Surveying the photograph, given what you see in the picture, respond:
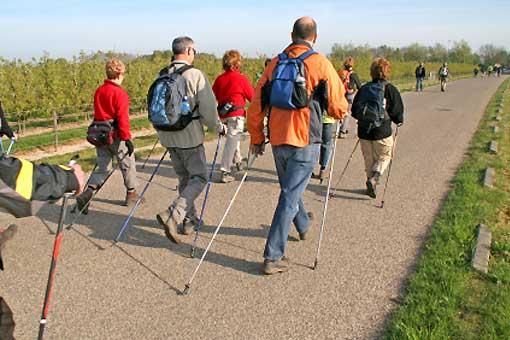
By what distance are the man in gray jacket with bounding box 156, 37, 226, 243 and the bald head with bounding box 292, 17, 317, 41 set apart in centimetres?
111

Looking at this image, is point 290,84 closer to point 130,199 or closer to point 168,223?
point 168,223

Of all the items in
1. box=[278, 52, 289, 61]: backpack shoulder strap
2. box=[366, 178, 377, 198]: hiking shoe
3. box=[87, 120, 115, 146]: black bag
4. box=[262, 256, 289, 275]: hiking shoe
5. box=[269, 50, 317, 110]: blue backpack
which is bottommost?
box=[262, 256, 289, 275]: hiking shoe

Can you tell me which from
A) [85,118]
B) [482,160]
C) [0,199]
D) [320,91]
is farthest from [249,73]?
[0,199]

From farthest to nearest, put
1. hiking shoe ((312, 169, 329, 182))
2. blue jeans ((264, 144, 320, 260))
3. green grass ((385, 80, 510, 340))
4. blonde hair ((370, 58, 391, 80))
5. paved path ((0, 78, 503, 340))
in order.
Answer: hiking shoe ((312, 169, 329, 182))
blonde hair ((370, 58, 391, 80))
blue jeans ((264, 144, 320, 260))
paved path ((0, 78, 503, 340))
green grass ((385, 80, 510, 340))

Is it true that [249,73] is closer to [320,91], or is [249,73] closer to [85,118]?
[85,118]

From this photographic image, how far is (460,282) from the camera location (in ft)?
12.0

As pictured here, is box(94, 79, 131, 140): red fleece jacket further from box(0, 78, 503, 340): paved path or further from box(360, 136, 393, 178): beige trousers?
box(360, 136, 393, 178): beige trousers

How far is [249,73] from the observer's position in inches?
920


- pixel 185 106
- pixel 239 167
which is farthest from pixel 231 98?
pixel 185 106

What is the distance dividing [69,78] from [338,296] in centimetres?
1419

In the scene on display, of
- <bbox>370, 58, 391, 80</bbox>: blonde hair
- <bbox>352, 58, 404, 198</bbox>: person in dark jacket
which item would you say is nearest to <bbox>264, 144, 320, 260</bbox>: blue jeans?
<bbox>352, 58, 404, 198</bbox>: person in dark jacket

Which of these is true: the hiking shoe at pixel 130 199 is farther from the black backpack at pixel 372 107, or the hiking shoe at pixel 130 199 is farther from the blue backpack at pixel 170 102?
the black backpack at pixel 372 107

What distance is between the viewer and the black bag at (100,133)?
535 cm

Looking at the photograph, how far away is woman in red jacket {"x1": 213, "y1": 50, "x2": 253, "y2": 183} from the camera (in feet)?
21.4
